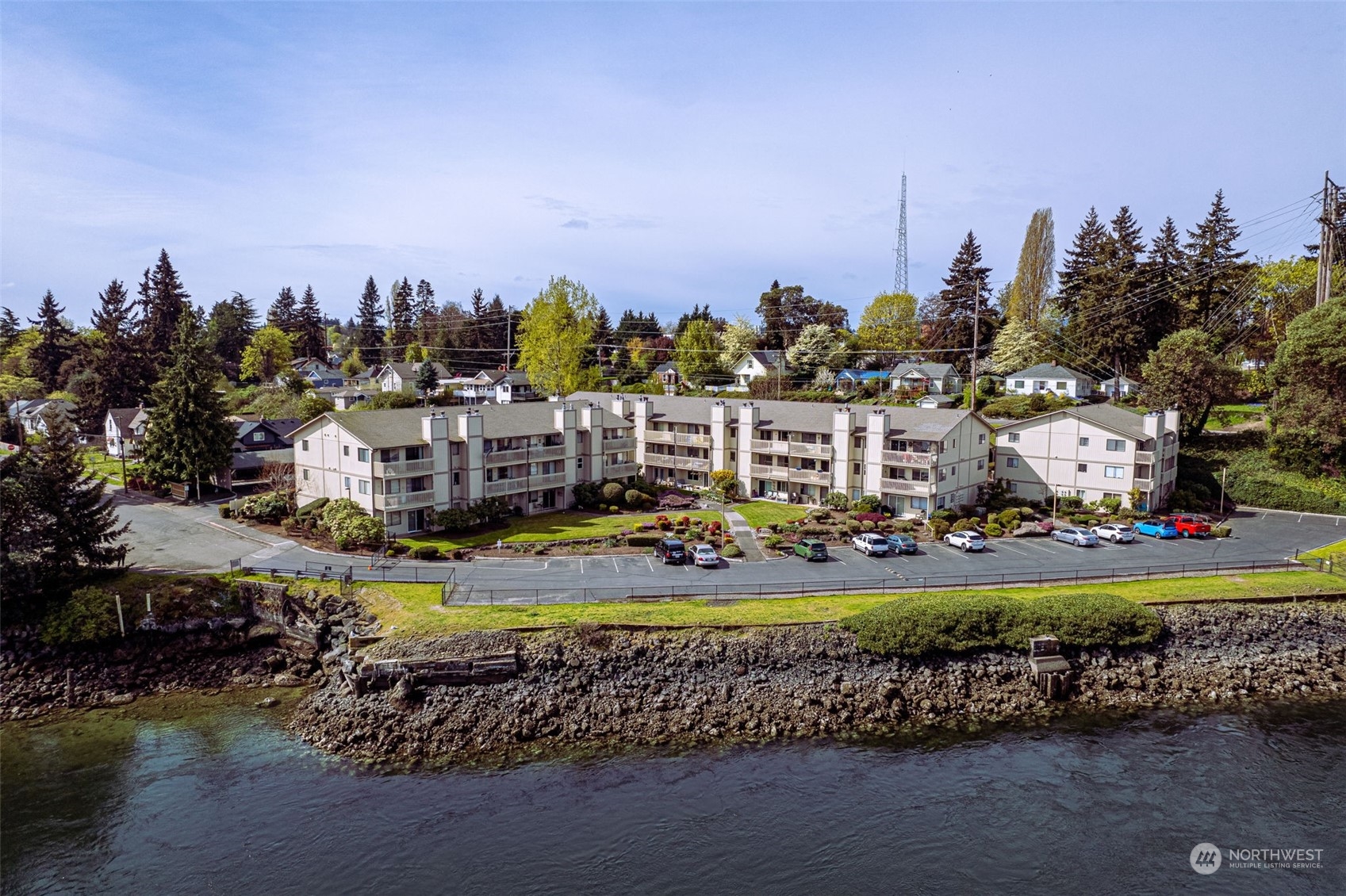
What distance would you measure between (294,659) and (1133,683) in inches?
1765

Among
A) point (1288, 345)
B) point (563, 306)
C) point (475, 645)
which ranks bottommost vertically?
point (475, 645)

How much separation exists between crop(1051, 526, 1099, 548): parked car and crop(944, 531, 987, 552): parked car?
583 centimetres

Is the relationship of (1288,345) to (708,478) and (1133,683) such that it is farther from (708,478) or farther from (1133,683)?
(708,478)

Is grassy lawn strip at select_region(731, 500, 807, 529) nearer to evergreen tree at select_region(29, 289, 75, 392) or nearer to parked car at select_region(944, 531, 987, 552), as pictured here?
parked car at select_region(944, 531, 987, 552)

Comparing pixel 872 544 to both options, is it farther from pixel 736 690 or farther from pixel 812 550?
pixel 736 690

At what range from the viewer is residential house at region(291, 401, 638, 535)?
58.0 m

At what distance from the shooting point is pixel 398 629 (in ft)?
136

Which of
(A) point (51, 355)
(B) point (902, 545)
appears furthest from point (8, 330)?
(B) point (902, 545)

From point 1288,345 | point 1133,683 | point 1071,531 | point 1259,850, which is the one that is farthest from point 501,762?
point 1288,345

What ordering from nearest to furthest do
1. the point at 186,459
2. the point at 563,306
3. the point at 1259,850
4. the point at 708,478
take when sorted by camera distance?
the point at 1259,850, the point at 186,459, the point at 708,478, the point at 563,306

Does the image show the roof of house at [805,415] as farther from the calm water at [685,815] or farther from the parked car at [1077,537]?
the calm water at [685,815]

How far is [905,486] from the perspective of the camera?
214 ft

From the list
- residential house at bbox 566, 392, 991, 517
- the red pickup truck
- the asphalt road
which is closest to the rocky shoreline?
the asphalt road

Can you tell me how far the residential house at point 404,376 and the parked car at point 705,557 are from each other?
88.6m
